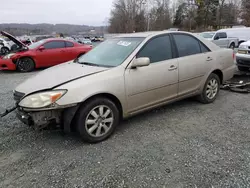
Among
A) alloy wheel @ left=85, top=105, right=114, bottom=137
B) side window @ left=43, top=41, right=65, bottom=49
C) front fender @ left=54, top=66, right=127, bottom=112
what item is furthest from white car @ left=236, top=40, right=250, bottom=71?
side window @ left=43, top=41, right=65, bottom=49

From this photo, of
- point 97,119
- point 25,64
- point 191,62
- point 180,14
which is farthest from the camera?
point 180,14

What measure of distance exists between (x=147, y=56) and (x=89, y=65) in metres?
0.93

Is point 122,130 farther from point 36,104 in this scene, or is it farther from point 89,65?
point 36,104

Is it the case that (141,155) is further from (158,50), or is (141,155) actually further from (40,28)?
(40,28)

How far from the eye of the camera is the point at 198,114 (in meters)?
3.88

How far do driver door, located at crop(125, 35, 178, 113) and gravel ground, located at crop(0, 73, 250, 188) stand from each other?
426 mm

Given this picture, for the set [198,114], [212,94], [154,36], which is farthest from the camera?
[212,94]

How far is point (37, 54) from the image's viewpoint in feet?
28.6

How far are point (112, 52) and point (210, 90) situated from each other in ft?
7.33

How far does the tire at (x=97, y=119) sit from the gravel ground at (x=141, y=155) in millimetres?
133

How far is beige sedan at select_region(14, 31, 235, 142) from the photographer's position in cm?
270

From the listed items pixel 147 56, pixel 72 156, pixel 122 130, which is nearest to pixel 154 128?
pixel 122 130

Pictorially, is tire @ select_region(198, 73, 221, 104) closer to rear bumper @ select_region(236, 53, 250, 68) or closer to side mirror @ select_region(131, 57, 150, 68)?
side mirror @ select_region(131, 57, 150, 68)

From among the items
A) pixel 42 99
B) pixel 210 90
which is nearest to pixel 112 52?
pixel 42 99
